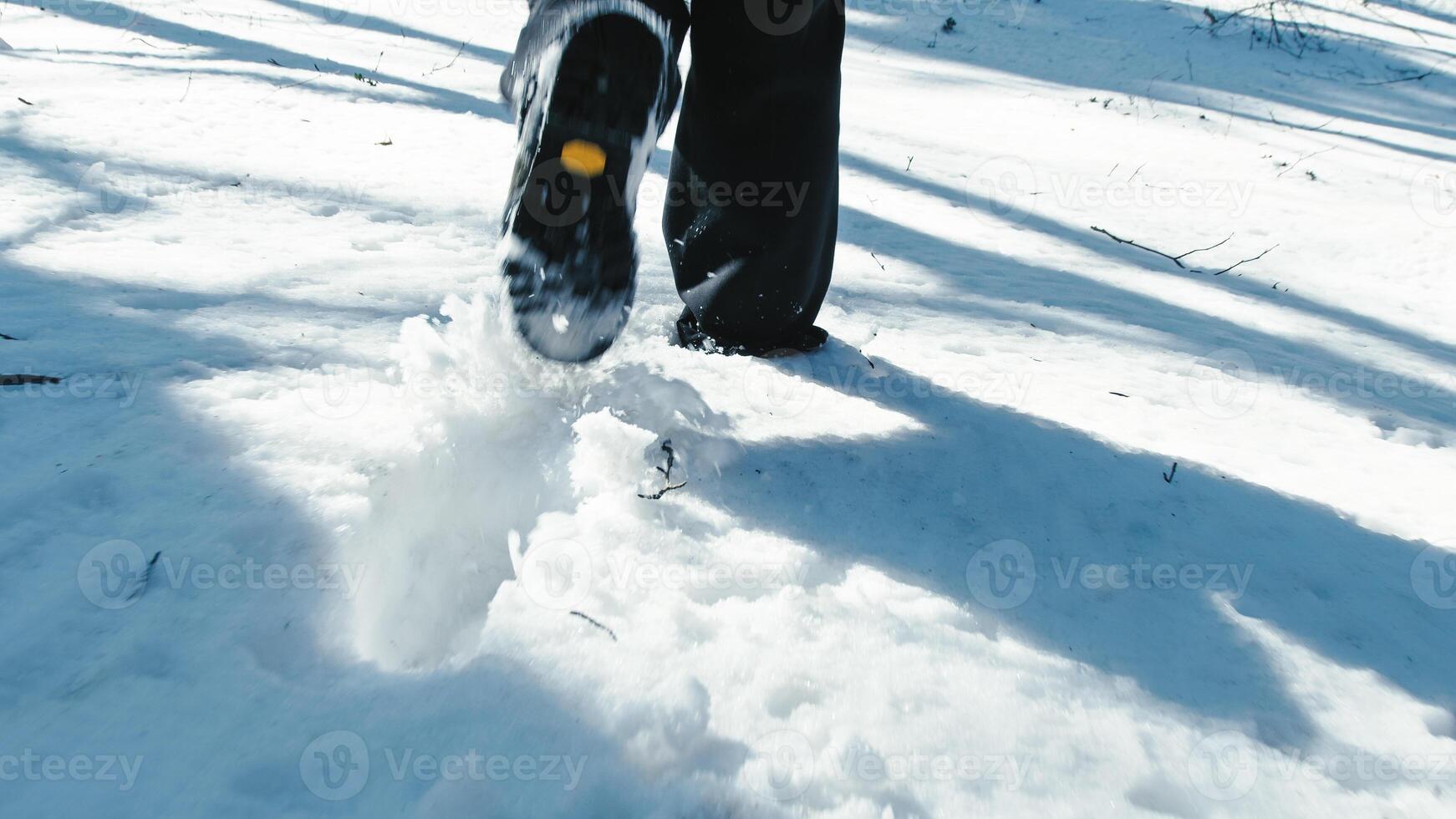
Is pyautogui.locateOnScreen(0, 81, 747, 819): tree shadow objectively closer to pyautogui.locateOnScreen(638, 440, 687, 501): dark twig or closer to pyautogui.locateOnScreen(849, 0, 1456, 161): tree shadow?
pyautogui.locateOnScreen(638, 440, 687, 501): dark twig

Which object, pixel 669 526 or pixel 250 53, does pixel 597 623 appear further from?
pixel 250 53

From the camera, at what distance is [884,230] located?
8.87ft

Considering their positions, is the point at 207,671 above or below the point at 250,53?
below

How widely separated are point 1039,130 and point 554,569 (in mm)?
3963

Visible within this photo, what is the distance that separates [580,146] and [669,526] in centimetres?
58

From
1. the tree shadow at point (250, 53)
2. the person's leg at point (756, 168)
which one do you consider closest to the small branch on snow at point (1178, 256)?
the person's leg at point (756, 168)

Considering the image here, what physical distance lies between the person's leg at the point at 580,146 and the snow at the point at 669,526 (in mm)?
197

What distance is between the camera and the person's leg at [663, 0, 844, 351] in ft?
4.46

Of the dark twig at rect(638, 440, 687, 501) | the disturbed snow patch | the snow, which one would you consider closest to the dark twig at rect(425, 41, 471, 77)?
the snow

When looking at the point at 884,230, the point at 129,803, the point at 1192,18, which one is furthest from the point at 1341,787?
the point at 1192,18

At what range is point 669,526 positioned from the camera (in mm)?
1176

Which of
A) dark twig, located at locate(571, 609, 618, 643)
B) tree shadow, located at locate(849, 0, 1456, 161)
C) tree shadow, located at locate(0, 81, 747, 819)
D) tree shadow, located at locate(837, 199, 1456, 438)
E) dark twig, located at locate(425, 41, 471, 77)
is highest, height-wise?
tree shadow, located at locate(849, 0, 1456, 161)

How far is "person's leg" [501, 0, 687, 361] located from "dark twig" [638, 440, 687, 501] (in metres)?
0.24

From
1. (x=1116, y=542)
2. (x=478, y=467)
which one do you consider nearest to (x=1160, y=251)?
(x=1116, y=542)
